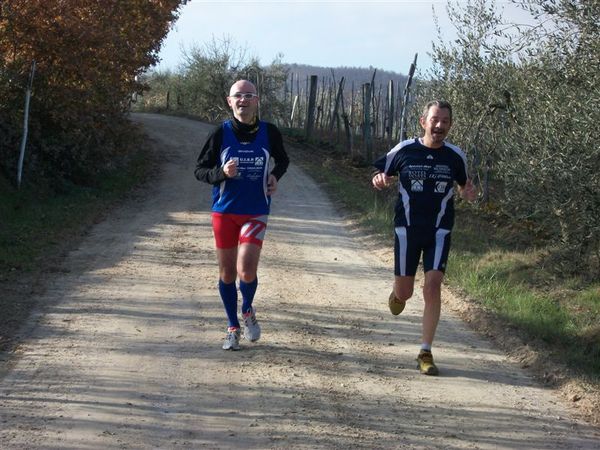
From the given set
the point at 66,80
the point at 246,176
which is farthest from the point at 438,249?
the point at 66,80

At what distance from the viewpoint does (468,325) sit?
27.9 feet

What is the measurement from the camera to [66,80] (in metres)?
17.5

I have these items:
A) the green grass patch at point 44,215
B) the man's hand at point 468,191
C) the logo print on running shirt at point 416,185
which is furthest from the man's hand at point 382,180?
the green grass patch at point 44,215

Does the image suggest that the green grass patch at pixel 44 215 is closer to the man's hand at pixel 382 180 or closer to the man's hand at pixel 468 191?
the man's hand at pixel 382 180

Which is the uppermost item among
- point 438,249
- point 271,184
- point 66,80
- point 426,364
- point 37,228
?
point 66,80

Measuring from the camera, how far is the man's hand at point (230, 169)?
6.64 metres

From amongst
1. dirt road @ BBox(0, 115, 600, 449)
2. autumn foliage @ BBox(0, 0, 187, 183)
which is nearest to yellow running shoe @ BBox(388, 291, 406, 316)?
dirt road @ BBox(0, 115, 600, 449)

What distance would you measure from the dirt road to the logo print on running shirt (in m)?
1.40

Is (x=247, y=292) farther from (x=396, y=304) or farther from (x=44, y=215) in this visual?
(x=44, y=215)

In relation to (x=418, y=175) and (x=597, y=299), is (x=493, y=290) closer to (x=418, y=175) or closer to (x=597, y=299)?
(x=597, y=299)

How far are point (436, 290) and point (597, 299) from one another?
11.8 feet

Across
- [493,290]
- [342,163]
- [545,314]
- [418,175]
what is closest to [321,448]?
[418,175]

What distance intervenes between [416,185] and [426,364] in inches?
54.4

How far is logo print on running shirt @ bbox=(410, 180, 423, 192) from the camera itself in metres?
6.75
